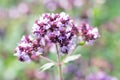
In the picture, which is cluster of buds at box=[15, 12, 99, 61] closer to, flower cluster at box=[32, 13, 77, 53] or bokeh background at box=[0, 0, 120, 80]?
flower cluster at box=[32, 13, 77, 53]

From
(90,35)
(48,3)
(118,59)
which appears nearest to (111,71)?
(118,59)

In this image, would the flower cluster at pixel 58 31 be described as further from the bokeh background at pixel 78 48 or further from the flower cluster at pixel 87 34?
the bokeh background at pixel 78 48

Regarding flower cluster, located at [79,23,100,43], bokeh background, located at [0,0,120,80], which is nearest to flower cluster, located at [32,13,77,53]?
flower cluster, located at [79,23,100,43]

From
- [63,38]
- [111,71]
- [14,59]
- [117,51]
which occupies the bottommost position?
[63,38]

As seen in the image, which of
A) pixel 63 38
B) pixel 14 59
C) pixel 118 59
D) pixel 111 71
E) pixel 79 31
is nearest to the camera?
pixel 63 38

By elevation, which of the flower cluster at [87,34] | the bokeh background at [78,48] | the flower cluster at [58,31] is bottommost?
the flower cluster at [58,31]

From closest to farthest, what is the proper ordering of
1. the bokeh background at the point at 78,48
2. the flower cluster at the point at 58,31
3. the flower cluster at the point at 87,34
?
the flower cluster at the point at 58,31 < the flower cluster at the point at 87,34 < the bokeh background at the point at 78,48

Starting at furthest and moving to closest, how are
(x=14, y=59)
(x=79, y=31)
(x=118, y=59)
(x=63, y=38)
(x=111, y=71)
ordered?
(x=14, y=59) → (x=118, y=59) → (x=111, y=71) → (x=79, y=31) → (x=63, y=38)

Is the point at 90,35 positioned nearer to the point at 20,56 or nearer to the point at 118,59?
the point at 20,56

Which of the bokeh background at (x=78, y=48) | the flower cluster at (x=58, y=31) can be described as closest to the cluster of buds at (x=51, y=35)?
the flower cluster at (x=58, y=31)
